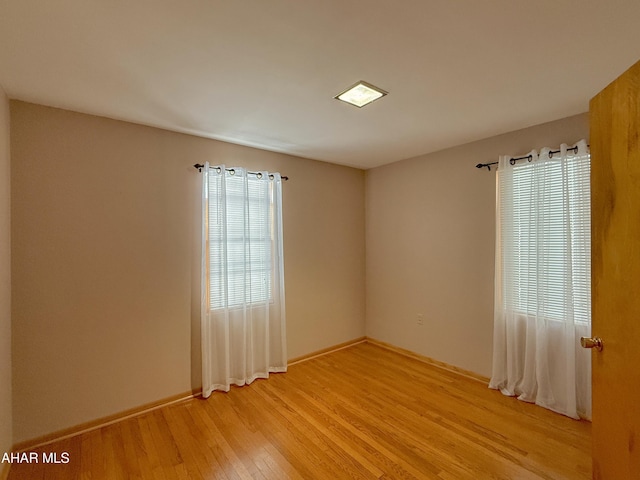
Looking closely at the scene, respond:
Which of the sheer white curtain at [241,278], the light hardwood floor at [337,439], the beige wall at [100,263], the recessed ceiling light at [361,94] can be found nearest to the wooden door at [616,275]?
the light hardwood floor at [337,439]

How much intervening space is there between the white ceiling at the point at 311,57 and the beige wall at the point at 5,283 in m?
0.32

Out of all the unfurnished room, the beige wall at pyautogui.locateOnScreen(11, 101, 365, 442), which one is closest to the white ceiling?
the unfurnished room

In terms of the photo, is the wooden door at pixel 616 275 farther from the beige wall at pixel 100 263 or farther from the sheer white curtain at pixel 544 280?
the beige wall at pixel 100 263

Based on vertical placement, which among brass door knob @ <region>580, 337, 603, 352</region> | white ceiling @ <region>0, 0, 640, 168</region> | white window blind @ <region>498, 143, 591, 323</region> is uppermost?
white ceiling @ <region>0, 0, 640, 168</region>

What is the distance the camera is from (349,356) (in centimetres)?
357

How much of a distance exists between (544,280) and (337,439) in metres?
2.09

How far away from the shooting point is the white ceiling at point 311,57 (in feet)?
3.98

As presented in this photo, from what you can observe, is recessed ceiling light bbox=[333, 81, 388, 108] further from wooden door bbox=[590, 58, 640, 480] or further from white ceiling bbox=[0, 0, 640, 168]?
wooden door bbox=[590, 58, 640, 480]

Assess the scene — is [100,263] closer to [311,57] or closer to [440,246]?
[311,57]

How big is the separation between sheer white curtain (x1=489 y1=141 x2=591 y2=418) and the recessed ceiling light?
1512 mm

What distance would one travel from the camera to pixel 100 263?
→ 221cm

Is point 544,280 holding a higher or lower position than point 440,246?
lower

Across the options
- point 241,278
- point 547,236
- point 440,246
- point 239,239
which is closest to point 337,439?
point 241,278

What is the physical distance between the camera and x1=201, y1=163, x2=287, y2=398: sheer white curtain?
2.70 m
